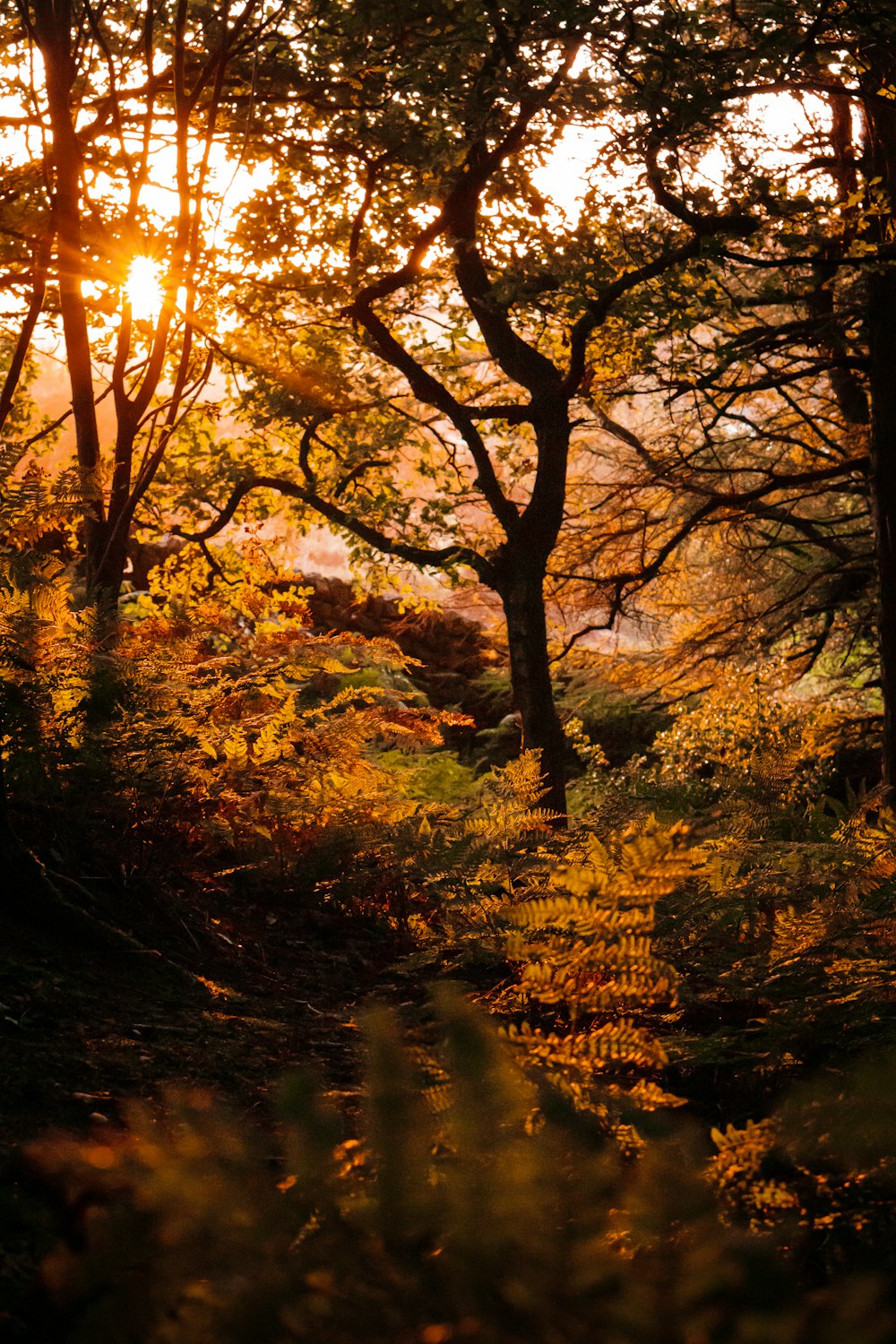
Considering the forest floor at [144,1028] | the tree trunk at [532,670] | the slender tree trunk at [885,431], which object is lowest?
the forest floor at [144,1028]

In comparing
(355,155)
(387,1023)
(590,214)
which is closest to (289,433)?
(355,155)

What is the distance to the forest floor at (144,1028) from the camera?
50.8 inches

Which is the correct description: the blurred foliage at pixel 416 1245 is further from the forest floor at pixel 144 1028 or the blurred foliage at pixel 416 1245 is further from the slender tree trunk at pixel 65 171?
the slender tree trunk at pixel 65 171

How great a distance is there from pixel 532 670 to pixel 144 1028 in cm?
472

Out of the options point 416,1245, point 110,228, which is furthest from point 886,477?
point 416,1245

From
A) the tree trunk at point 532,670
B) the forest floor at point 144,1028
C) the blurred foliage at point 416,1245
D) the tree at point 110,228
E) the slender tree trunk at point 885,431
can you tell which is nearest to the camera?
the blurred foliage at point 416,1245

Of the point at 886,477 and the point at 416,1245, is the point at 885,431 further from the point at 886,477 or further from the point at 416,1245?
the point at 416,1245

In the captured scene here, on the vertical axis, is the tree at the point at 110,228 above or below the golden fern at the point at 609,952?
above

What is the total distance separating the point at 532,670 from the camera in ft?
21.6

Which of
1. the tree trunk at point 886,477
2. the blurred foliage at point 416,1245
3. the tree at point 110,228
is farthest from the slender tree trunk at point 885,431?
the blurred foliage at point 416,1245

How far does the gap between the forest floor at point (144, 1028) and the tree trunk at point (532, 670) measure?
11.1ft

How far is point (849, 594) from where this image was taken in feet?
31.6

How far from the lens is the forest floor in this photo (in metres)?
1.29

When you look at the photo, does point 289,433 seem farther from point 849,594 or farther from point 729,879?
point 729,879
